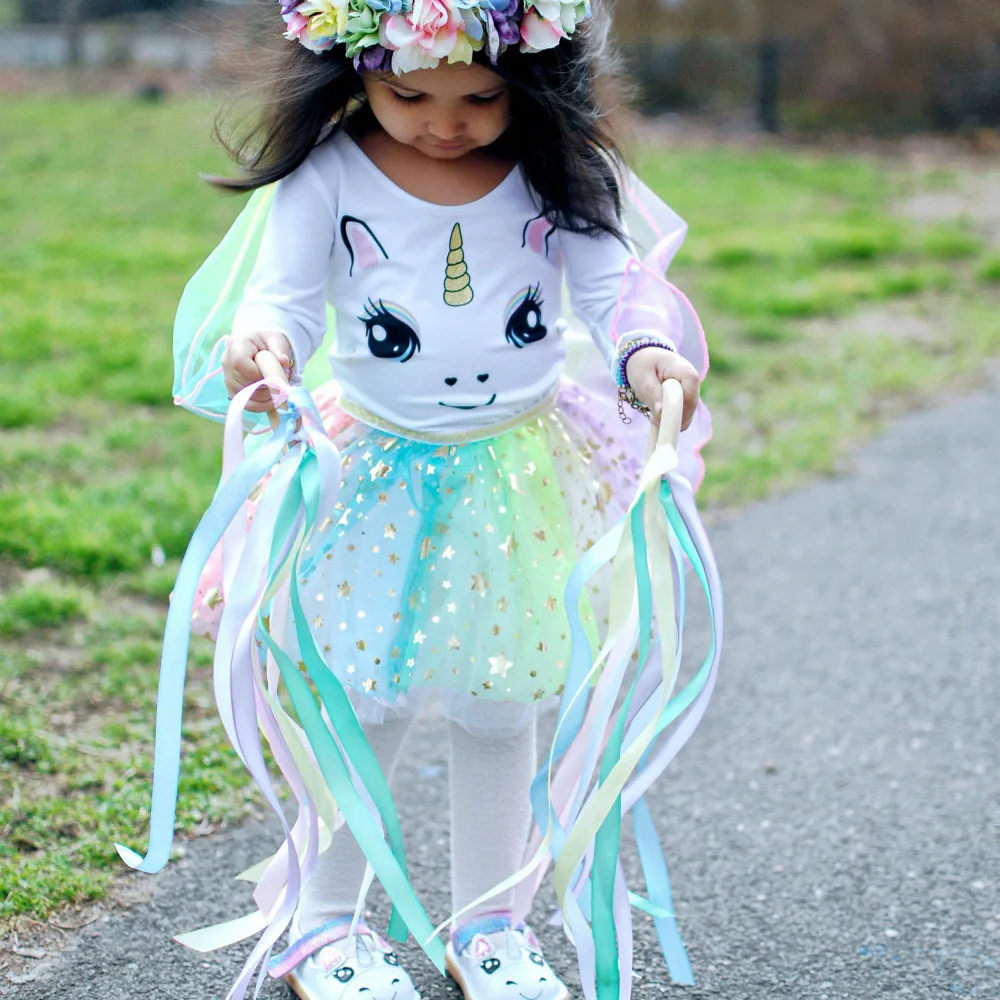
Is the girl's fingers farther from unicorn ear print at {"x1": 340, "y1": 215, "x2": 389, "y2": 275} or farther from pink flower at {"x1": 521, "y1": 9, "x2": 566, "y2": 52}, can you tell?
pink flower at {"x1": 521, "y1": 9, "x2": 566, "y2": 52}

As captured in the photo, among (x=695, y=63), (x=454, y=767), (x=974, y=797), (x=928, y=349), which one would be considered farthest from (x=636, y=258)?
(x=695, y=63)

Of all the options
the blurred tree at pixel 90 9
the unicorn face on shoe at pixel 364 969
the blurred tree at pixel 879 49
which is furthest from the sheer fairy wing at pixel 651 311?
the blurred tree at pixel 90 9

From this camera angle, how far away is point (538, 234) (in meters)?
1.91

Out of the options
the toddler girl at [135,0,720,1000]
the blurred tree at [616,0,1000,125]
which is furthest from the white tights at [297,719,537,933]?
the blurred tree at [616,0,1000,125]

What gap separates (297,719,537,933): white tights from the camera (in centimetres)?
197

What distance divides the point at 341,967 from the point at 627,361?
0.94 metres

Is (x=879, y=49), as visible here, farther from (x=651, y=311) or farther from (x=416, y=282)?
(x=416, y=282)

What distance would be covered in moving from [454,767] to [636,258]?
80cm

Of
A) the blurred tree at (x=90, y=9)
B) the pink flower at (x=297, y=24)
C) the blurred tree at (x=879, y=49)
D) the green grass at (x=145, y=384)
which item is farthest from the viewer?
the blurred tree at (x=90, y=9)

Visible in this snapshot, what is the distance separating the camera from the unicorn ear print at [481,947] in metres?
1.94

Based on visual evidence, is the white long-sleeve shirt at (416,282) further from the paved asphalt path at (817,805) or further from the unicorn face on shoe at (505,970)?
the paved asphalt path at (817,805)

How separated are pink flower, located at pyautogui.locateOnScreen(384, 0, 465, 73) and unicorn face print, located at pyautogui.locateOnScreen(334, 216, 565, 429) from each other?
9.7 inches

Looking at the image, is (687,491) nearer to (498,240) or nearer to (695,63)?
(498,240)

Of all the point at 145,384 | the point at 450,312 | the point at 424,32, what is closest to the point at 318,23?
the point at 424,32
